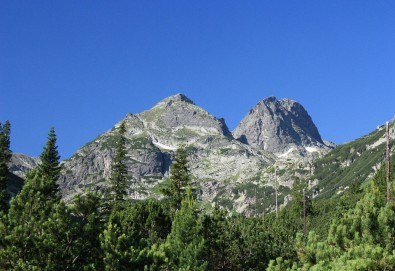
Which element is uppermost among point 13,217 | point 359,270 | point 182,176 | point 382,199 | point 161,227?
point 182,176

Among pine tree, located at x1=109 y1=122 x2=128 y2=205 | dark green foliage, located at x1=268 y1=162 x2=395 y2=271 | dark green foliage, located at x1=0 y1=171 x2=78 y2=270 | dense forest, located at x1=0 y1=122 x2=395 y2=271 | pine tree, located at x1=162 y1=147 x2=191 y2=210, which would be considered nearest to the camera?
dark green foliage, located at x1=268 y1=162 x2=395 y2=271

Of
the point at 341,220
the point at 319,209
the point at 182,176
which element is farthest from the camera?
the point at 319,209

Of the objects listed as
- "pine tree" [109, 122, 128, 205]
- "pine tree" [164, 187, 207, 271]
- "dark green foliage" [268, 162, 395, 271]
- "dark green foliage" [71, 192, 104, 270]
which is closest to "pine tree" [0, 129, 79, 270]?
"dark green foliage" [71, 192, 104, 270]

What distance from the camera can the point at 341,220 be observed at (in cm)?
2330

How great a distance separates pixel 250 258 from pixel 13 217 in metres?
29.2

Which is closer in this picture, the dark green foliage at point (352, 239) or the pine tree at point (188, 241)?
the dark green foliage at point (352, 239)

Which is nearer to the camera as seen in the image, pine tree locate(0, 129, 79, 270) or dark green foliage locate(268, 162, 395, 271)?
dark green foliage locate(268, 162, 395, 271)

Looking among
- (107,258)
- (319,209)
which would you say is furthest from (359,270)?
(319,209)

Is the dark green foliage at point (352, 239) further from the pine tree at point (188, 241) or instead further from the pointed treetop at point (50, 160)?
the pointed treetop at point (50, 160)

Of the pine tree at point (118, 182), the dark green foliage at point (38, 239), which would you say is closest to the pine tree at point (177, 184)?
the pine tree at point (118, 182)

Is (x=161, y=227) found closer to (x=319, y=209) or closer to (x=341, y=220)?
(x=341, y=220)

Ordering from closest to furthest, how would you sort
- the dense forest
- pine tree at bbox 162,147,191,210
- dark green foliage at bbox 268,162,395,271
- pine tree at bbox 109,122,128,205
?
1. dark green foliage at bbox 268,162,395,271
2. the dense forest
3. pine tree at bbox 162,147,191,210
4. pine tree at bbox 109,122,128,205

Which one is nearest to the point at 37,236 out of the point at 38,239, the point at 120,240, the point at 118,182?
the point at 38,239

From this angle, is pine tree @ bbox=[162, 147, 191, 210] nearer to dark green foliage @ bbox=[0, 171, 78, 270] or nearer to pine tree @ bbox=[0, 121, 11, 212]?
pine tree @ bbox=[0, 121, 11, 212]
